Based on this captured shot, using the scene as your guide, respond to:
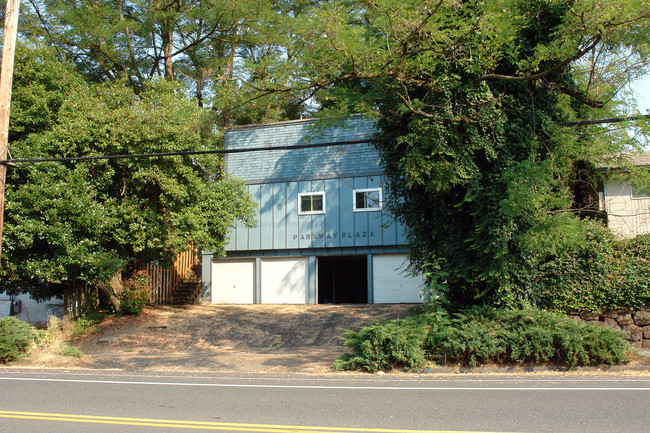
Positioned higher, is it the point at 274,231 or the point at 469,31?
the point at 469,31

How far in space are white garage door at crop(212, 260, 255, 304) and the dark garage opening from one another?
3.83 m

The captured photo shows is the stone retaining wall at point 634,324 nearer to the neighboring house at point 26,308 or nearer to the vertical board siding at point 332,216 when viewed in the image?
the vertical board siding at point 332,216

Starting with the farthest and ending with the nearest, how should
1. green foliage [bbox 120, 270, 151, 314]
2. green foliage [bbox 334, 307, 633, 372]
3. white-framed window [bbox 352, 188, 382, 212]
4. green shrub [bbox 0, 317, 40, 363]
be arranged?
white-framed window [bbox 352, 188, 382, 212] → green foliage [bbox 120, 270, 151, 314] → green shrub [bbox 0, 317, 40, 363] → green foliage [bbox 334, 307, 633, 372]

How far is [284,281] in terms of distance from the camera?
24.7 m

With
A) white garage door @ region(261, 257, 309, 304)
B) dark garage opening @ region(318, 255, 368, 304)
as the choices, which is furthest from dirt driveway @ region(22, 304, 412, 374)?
dark garage opening @ region(318, 255, 368, 304)

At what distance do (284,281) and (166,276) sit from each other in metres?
5.52

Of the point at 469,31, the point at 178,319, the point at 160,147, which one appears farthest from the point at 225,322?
the point at 469,31

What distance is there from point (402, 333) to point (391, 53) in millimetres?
5742

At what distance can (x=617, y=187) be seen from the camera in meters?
20.6

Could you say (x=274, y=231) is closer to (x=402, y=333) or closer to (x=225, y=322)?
(x=225, y=322)

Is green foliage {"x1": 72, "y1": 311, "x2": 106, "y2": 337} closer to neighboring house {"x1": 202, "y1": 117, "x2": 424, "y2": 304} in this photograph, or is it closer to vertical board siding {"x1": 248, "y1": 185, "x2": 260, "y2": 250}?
neighboring house {"x1": 202, "y1": 117, "x2": 424, "y2": 304}

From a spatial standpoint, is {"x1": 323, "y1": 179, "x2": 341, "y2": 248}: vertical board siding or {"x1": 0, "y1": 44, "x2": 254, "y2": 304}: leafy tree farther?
{"x1": 323, "y1": 179, "x2": 341, "y2": 248}: vertical board siding

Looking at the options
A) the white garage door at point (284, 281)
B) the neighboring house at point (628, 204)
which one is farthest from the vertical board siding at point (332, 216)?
the neighboring house at point (628, 204)

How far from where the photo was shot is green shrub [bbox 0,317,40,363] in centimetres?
1472
